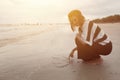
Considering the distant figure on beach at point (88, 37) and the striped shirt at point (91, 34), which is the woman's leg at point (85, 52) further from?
the striped shirt at point (91, 34)

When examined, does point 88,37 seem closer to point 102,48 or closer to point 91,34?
point 91,34

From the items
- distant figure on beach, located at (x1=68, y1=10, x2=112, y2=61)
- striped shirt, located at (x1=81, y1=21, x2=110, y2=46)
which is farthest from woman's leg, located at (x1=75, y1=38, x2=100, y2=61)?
striped shirt, located at (x1=81, y1=21, x2=110, y2=46)

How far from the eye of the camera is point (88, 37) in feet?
14.2

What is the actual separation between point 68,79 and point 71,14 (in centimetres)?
129

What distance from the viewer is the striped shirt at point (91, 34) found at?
4.33 m

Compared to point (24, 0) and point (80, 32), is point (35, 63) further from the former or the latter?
point (24, 0)

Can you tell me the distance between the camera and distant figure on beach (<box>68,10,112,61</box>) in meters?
4.35

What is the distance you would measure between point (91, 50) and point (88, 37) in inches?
13.8

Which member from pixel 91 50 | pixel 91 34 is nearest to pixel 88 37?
pixel 91 34

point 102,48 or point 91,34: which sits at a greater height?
point 91,34

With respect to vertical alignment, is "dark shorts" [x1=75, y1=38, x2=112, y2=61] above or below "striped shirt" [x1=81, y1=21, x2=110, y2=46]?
below

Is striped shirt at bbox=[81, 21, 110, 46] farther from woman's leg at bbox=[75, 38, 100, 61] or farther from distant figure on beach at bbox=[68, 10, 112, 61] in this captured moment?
woman's leg at bbox=[75, 38, 100, 61]

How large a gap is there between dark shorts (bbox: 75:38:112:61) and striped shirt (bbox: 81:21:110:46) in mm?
92

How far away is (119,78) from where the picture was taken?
351 centimetres
